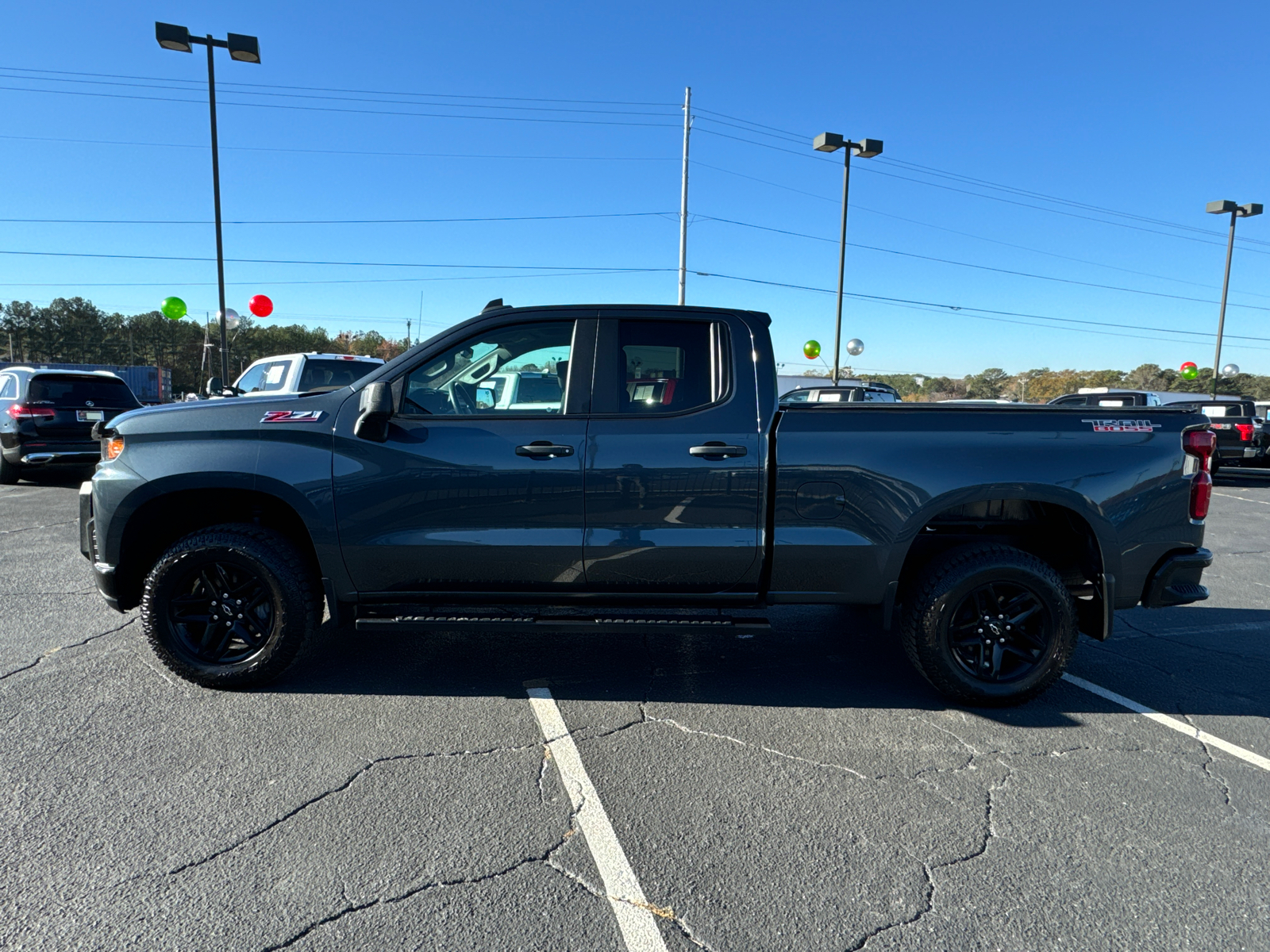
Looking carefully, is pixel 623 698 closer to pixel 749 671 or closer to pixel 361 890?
pixel 749 671

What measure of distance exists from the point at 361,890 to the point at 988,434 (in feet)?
10.4

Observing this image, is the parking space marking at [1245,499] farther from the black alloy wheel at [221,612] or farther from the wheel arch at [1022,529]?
the black alloy wheel at [221,612]

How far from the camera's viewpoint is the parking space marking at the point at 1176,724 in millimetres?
3283

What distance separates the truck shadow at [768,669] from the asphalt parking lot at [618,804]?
0.02 m

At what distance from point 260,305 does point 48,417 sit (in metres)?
7.15

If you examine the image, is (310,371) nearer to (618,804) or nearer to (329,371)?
(329,371)

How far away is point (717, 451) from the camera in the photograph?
3.56 m

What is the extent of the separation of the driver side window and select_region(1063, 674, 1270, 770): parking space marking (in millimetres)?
3211

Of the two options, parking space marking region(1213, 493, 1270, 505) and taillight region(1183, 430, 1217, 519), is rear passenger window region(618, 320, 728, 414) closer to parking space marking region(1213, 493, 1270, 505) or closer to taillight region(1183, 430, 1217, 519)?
taillight region(1183, 430, 1217, 519)

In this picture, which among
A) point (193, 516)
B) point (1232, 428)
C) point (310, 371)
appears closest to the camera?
point (193, 516)

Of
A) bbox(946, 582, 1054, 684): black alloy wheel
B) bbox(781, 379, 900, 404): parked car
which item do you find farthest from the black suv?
bbox(781, 379, 900, 404): parked car

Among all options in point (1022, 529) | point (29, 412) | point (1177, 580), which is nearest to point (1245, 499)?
point (1177, 580)

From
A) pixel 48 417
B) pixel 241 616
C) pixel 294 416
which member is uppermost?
pixel 294 416

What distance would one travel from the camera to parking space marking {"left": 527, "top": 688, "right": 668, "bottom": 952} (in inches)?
85.4
